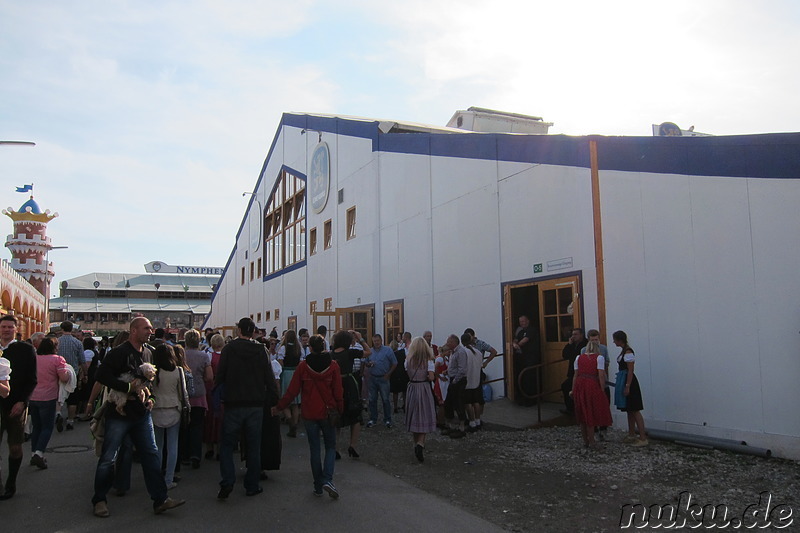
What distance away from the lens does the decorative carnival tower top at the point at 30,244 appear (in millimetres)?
42781

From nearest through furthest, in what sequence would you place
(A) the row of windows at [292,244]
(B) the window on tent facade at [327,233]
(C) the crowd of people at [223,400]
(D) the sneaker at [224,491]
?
(C) the crowd of people at [223,400], (D) the sneaker at [224,491], (A) the row of windows at [292,244], (B) the window on tent facade at [327,233]

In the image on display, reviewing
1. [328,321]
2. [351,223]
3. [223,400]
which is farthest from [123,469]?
[328,321]

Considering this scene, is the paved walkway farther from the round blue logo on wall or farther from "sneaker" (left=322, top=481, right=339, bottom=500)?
the round blue logo on wall

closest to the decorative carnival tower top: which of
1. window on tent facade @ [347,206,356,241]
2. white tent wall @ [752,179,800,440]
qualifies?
window on tent facade @ [347,206,356,241]

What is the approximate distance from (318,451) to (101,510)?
200cm

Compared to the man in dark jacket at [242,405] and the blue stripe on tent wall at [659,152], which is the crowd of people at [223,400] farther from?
the blue stripe on tent wall at [659,152]

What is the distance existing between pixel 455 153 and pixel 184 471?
954 cm

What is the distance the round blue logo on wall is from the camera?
23312 millimetres

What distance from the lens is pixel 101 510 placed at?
18.2 feet

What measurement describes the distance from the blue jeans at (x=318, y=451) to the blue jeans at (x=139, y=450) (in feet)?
4.69

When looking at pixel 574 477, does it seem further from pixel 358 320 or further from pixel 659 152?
pixel 358 320

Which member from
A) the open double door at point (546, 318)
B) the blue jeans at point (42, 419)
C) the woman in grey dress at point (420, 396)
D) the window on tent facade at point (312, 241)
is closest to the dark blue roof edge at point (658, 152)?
the open double door at point (546, 318)

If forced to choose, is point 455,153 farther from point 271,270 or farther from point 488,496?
point 271,270

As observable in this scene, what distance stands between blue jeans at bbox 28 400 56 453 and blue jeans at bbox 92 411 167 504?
2.50 m
